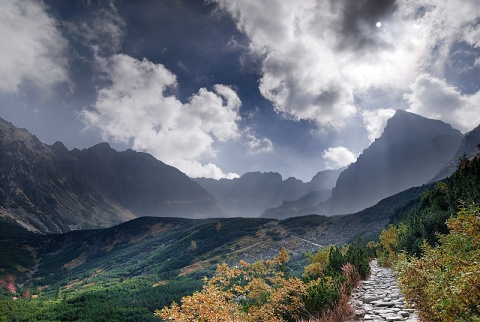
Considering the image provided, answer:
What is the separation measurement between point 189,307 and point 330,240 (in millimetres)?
93654

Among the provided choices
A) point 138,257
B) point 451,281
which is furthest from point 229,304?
point 138,257

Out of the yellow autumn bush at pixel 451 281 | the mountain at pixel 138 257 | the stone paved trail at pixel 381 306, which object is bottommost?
the mountain at pixel 138 257

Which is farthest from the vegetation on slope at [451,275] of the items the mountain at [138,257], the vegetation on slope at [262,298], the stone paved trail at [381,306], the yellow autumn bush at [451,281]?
the mountain at [138,257]

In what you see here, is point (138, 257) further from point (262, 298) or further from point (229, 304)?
point (229, 304)

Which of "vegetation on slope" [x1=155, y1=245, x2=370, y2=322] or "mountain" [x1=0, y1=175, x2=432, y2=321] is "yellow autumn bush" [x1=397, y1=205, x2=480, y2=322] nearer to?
"vegetation on slope" [x1=155, y1=245, x2=370, y2=322]

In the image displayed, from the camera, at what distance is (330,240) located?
302 feet

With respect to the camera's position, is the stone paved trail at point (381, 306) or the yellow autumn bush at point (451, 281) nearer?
the yellow autumn bush at point (451, 281)

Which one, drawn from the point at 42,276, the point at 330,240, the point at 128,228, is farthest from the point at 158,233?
the point at 330,240

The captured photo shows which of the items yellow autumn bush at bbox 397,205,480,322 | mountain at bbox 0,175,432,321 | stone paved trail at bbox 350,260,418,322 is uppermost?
yellow autumn bush at bbox 397,205,480,322

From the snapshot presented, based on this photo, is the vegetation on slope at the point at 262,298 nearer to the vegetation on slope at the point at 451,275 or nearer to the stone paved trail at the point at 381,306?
the stone paved trail at the point at 381,306

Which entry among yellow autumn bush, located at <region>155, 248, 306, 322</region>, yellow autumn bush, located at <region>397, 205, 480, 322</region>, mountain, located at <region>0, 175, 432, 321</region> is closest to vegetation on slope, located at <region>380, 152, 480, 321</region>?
yellow autumn bush, located at <region>397, 205, 480, 322</region>

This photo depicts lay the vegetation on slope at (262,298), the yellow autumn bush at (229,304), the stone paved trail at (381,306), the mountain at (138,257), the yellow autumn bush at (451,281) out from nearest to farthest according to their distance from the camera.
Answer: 1. the yellow autumn bush at (451,281)
2. the yellow autumn bush at (229,304)
3. the vegetation on slope at (262,298)
4. the stone paved trail at (381,306)
5. the mountain at (138,257)

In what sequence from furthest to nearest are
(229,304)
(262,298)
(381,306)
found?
(262,298) < (381,306) < (229,304)

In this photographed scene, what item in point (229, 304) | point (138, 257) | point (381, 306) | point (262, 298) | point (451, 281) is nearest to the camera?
point (451, 281)
